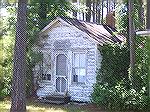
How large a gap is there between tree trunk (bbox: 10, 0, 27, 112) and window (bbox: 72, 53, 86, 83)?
572 cm

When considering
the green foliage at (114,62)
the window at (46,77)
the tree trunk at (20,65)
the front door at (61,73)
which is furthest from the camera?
the window at (46,77)

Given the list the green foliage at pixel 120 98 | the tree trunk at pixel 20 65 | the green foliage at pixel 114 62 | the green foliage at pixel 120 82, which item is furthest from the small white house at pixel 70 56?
the tree trunk at pixel 20 65

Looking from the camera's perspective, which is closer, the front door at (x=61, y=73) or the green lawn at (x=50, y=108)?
the green lawn at (x=50, y=108)

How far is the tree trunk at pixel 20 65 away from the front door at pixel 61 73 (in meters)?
6.01

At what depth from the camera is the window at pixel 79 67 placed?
68.1 ft

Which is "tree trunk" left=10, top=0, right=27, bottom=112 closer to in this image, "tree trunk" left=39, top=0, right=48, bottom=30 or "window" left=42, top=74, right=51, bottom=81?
"window" left=42, top=74, right=51, bottom=81

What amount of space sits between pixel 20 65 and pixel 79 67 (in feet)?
19.5

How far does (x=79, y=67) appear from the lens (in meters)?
20.9

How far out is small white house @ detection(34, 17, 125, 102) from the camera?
66.8 feet

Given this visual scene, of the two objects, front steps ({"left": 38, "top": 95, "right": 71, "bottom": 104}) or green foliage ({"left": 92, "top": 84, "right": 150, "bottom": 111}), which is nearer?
green foliage ({"left": 92, "top": 84, "right": 150, "bottom": 111})

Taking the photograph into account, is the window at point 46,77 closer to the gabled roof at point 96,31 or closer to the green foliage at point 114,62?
the gabled roof at point 96,31

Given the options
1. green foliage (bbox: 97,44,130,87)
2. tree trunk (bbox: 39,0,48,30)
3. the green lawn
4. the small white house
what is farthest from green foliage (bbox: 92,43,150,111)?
tree trunk (bbox: 39,0,48,30)

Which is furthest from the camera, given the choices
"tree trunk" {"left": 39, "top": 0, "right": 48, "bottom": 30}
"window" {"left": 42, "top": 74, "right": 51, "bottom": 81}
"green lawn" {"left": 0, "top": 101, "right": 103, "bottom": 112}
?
"tree trunk" {"left": 39, "top": 0, "right": 48, "bottom": 30}

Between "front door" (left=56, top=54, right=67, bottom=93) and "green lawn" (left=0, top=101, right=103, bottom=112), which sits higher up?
"front door" (left=56, top=54, right=67, bottom=93)
